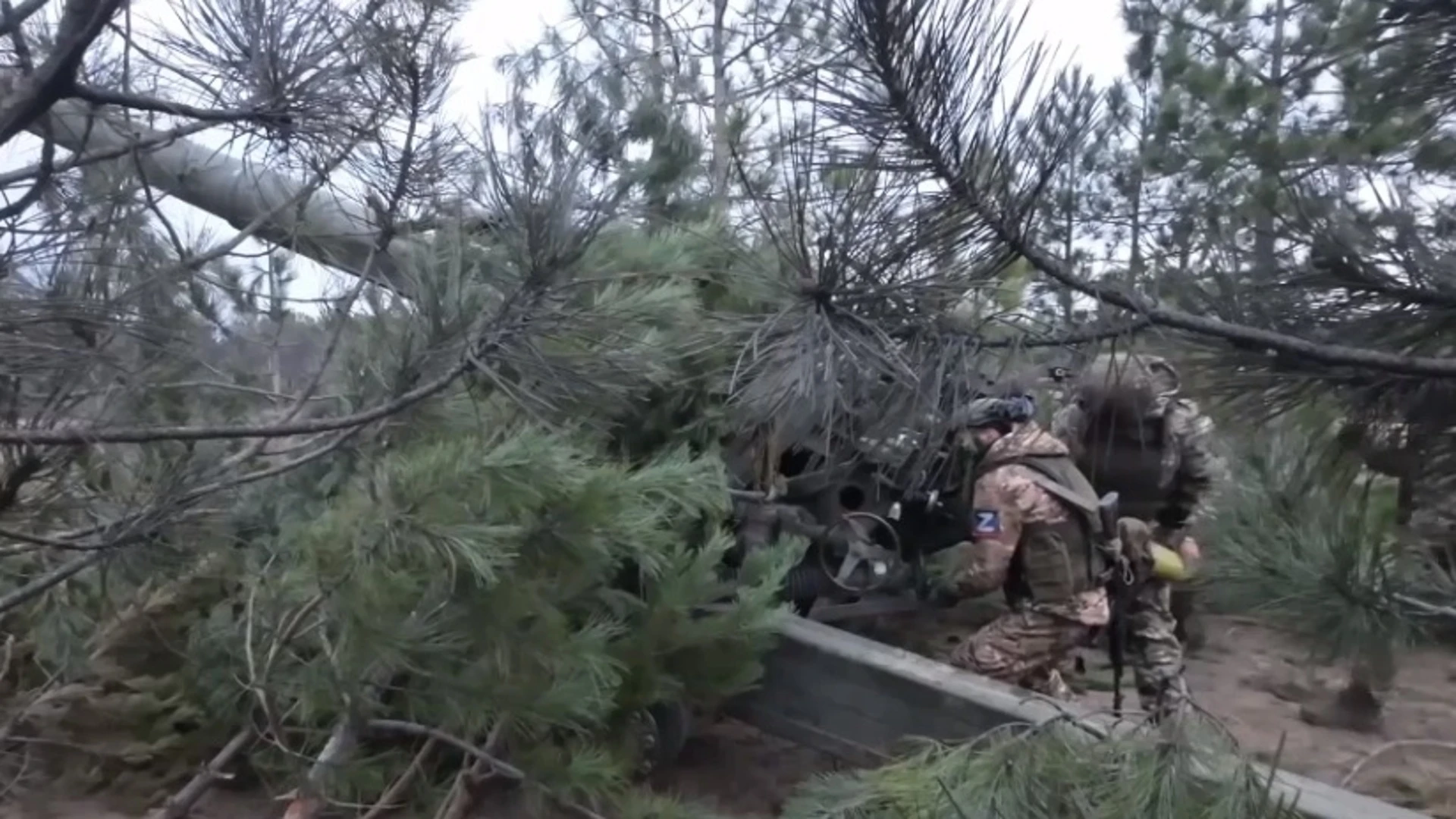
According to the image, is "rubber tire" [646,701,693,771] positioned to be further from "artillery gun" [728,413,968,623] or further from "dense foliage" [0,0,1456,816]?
"artillery gun" [728,413,968,623]

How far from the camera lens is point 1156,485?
5875mm

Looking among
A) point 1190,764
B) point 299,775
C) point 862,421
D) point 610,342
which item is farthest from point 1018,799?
point 299,775

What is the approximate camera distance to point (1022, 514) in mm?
5395

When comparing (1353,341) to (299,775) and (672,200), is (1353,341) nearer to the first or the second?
(672,200)

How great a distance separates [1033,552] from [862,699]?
838 millimetres

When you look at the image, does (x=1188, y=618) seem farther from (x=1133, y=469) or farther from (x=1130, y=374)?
(x=1130, y=374)

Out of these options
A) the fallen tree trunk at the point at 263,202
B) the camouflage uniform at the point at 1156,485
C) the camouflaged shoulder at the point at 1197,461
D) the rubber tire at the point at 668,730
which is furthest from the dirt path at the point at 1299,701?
the fallen tree trunk at the point at 263,202

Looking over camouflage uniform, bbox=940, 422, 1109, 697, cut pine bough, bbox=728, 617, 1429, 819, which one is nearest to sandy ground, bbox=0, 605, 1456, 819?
cut pine bough, bbox=728, 617, 1429, 819

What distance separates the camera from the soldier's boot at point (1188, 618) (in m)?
6.82

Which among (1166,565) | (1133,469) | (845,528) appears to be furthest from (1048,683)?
(845,528)

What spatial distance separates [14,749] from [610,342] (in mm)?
3205

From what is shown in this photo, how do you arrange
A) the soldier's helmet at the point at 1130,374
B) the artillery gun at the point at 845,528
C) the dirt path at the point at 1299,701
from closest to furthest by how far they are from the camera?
the soldier's helmet at the point at 1130,374
the dirt path at the point at 1299,701
the artillery gun at the point at 845,528

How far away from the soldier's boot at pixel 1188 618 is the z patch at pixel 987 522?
1.62 meters

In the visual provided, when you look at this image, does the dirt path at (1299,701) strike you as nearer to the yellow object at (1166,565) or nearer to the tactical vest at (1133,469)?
the yellow object at (1166,565)
